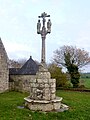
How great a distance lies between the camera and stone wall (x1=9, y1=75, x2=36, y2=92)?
28.6 metres

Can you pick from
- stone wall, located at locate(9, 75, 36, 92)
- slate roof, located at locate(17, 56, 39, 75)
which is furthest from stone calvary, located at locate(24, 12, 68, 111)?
slate roof, located at locate(17, 56, 39, 75)

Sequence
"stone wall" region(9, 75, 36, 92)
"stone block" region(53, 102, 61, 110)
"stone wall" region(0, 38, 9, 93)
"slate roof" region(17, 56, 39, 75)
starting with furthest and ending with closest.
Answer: "slate roof" region(17, 56, 39, 75), "stone wall" region(9, 75, 36, 92), "stone wall" region(0, 38, 9, 93), "stone block" region(53, 102, 61, 110)

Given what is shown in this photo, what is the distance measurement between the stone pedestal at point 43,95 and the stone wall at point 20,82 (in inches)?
606

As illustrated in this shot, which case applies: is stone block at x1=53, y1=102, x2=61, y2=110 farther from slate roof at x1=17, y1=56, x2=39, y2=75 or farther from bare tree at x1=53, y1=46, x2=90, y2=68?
bare tree at x1=53, y1=46, x2=90, y2=68

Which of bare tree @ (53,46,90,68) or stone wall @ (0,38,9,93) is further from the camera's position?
bare tree @ (53,46,90,68)

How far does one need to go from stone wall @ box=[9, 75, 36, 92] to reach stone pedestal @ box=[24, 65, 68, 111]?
15.4 metres

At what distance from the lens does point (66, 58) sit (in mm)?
40156

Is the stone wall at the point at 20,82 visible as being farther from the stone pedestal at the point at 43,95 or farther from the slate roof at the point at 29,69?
the stone pedestal at the point at 43,95

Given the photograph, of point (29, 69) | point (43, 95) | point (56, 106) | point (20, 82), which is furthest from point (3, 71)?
point (56, 106)

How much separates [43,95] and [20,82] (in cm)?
1726

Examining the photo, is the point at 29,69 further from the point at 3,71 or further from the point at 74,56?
the point at 74,56

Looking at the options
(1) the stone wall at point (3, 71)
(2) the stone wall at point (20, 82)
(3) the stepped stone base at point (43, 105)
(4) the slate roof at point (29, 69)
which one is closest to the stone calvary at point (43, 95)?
(3) the stepped stone base at point (43, 105)

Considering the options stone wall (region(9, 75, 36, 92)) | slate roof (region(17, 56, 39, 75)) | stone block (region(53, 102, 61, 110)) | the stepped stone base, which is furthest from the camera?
slate roof (region(17, 56, 39, 75))

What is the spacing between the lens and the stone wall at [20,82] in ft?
93.8
